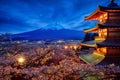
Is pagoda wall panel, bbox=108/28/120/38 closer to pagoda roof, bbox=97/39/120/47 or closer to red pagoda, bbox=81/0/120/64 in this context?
red pagoda, bbox=81/0/120/64

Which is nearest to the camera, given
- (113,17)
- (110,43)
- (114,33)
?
(110,43)

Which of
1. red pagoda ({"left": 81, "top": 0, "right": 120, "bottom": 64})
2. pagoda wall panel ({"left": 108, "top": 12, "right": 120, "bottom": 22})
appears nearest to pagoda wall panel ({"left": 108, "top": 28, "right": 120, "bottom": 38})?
red pagoda ({"left": 81, "top": 0, "right": 120, "bottom": 64})

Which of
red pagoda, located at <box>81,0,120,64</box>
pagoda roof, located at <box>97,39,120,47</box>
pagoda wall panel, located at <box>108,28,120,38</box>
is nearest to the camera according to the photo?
pagoda roof, located at <box>97,39,120,47</box>

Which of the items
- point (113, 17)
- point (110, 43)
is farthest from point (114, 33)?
point (113, 17)

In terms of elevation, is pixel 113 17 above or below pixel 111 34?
above

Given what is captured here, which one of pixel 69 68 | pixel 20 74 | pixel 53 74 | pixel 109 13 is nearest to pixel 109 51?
pixel 109 13

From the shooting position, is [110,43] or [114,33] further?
[114,33]

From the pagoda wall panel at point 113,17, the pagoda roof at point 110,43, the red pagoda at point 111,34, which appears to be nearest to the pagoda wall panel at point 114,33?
the red pagoda at point 111,34

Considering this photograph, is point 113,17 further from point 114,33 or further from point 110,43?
point 110,43

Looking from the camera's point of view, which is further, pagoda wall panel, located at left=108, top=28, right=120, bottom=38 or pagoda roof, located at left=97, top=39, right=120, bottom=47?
pagoda wall panel, located at left=108, top=28, right=120, bottom=38

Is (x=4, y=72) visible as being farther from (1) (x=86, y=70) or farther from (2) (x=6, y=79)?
(1) (x=86, y=70)

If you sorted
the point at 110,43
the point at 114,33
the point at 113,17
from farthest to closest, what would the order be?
1. the point at 113,17
2. the point at 114,33
3. the point at 110,43

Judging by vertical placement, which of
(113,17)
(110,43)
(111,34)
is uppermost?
(113,17)

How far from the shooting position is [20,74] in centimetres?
1449
